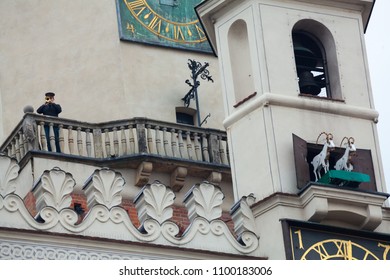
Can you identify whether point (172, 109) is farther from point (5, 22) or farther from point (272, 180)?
point (272, 180)

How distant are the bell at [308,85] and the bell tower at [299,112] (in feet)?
0.03

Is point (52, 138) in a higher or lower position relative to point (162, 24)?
lower

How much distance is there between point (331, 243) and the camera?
2827cm

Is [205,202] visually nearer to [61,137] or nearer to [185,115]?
[61,137]

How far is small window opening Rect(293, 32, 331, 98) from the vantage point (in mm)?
29938

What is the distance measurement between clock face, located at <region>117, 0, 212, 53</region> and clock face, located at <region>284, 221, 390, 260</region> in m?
6.83

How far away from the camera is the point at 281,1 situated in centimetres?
3000

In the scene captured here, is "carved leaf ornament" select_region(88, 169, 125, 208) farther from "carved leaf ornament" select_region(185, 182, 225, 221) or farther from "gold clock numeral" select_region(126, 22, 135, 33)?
"gold clock numeral" select_region(126, 22, 135, 33)

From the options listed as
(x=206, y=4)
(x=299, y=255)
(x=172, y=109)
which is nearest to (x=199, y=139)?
(x=172, y=109)

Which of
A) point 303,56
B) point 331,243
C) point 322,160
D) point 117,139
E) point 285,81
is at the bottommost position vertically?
point 331,243

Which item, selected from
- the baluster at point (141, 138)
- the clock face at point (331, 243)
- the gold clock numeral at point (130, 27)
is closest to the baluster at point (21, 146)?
the baluster at point (141, 138)

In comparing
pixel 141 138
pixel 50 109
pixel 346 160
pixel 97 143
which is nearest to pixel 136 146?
pixel 141 138

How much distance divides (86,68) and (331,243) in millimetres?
6680

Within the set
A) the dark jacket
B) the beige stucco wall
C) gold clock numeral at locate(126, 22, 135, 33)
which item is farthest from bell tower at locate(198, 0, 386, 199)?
→ gold clock numeral at locate(126, 22, 135, 33)
